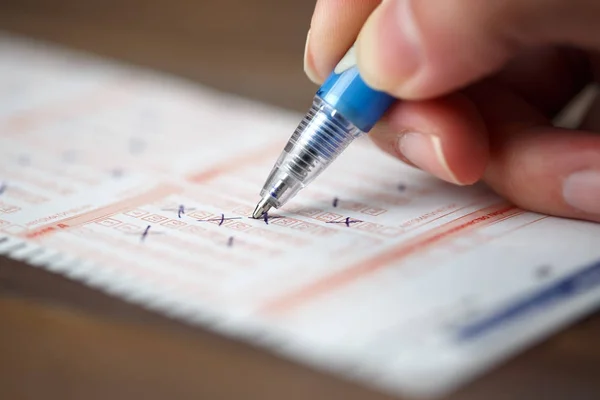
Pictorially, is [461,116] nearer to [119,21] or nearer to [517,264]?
[517,264]

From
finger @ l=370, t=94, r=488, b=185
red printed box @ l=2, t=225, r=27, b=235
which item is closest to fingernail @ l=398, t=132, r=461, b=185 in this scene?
finger @ l=370, t=94, r=488, b=185

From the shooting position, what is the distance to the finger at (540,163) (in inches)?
19.2

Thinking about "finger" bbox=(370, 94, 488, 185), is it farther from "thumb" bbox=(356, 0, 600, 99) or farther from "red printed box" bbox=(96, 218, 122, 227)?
"red printed box" bbox=(96, 218, 122, 227)

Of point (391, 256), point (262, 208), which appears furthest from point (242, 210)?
point (391, 256)

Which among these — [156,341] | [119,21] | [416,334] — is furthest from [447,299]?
[119,21]

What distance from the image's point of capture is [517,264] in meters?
0.42

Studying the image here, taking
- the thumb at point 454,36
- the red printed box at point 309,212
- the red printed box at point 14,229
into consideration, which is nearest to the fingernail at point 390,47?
the thumb at point 454,36

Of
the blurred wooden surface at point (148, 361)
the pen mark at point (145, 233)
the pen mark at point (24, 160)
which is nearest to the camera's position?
the blurred wooden surface at point (148, 361)

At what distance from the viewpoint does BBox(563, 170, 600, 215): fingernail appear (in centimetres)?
48

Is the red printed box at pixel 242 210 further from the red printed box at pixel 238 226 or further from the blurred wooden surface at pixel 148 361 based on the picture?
the blurred wooden surface at pixel 148 361

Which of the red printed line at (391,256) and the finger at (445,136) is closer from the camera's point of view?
the red printed line at (391,256)

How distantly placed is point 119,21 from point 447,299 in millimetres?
780

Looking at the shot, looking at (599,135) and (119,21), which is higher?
(119,21)

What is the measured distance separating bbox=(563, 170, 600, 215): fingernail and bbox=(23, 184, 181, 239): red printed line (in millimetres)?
263
